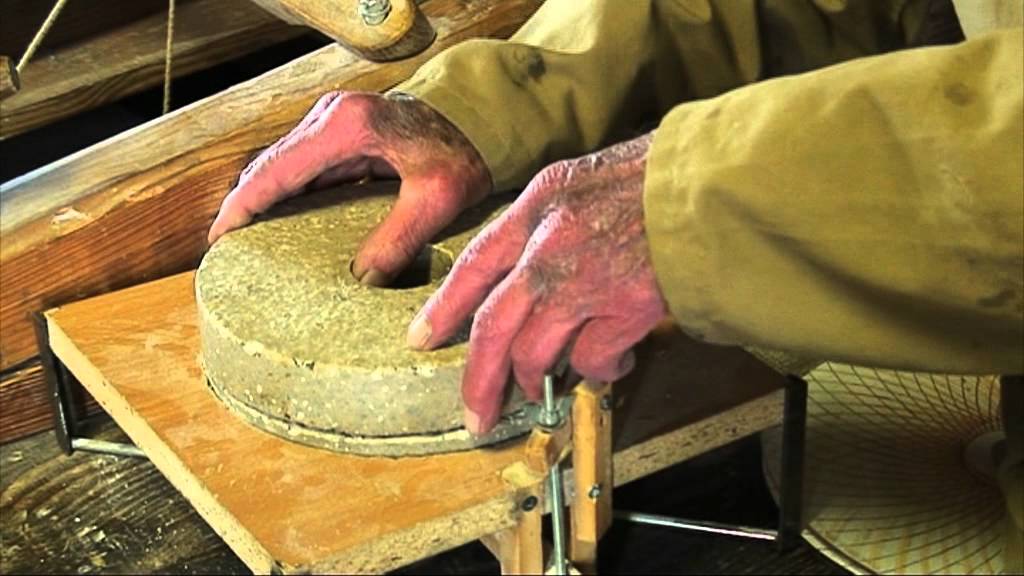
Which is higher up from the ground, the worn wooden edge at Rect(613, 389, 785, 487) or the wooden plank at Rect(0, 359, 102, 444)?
the worn wooden edge at Rect(613, 389, 785, 487)

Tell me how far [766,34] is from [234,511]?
700 millimetres

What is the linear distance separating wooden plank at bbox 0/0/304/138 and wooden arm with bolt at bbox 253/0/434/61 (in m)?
0.39

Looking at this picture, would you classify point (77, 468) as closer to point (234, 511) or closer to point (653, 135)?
point (234, 511)

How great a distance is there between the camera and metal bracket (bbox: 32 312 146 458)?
1378 millimetres

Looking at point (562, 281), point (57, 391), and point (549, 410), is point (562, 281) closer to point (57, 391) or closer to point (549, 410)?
point (549, 410)

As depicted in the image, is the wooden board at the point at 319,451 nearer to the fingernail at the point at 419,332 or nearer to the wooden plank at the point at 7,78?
the fingernail at the point at 419,332

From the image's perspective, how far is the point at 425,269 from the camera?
1.29m

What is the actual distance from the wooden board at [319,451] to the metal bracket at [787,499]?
0.05 feet

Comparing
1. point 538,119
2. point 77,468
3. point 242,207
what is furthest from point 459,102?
point 77,468

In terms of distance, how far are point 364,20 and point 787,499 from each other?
22.6 inches

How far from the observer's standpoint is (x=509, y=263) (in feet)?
3.53

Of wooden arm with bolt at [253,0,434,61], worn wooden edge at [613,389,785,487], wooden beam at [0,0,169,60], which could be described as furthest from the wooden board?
wooden beam at [0,0,169,60]

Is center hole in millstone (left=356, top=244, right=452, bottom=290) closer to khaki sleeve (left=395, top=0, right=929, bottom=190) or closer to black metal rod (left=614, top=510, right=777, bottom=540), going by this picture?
khaki sleeve (left=395, top=0, right=929, bottom=190)

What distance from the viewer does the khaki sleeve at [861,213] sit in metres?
1.01
